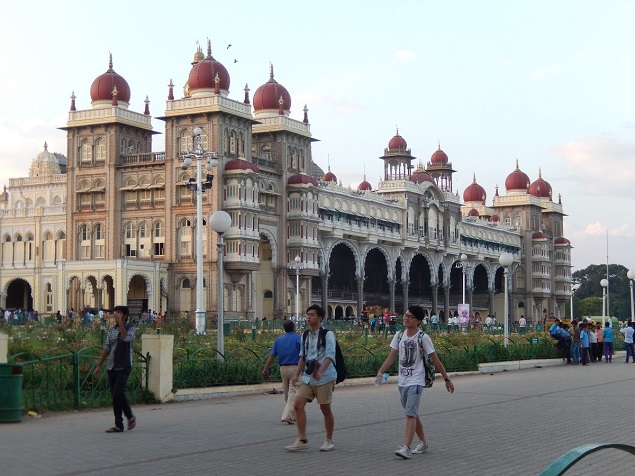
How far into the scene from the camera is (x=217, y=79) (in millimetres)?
58125

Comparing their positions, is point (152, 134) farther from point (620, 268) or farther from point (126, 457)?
point (620, 268)

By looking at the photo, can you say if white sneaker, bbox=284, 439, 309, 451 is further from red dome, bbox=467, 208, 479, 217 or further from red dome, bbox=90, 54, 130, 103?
red dome, bbox=467, 208, 479, 217

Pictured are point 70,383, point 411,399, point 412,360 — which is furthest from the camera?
point 70,383

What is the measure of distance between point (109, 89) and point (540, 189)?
187ft

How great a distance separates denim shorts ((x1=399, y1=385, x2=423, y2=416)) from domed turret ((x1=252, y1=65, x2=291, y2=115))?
5514 cm

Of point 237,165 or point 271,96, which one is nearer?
point 237,165

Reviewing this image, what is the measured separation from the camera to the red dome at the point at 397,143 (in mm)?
83062

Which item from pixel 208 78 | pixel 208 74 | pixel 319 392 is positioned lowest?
pixel 319 392

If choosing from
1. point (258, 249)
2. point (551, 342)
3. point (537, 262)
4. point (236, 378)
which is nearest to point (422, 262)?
point (537, 262)

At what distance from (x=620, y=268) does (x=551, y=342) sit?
11733 cm

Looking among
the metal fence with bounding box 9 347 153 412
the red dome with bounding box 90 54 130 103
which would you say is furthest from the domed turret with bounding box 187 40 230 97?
the metal fence with bounding box 9 347 153 412

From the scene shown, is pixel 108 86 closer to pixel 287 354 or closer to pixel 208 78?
pixel 208 78

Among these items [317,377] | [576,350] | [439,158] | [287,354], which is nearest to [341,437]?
[317,377]

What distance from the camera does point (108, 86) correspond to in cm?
6138
